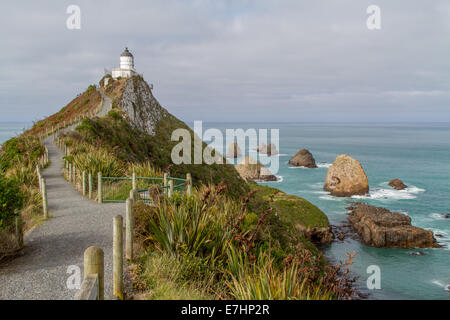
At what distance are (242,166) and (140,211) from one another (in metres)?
67.5

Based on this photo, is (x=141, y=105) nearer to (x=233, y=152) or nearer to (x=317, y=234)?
(x=317, y=234)

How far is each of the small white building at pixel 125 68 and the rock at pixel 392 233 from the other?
4941 cm

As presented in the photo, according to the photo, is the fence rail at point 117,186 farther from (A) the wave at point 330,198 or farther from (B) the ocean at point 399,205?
(A) the wave at point 330,198

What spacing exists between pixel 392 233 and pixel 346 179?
76.4 ft

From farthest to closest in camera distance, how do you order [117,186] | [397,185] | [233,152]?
1. [233,152]
2. [397,185]
3. [117,186]

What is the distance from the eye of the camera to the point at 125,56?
65625mm

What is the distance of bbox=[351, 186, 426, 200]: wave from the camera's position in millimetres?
53938

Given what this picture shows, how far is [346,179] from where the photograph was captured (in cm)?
5594

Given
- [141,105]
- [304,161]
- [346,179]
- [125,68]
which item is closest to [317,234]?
[346,179]

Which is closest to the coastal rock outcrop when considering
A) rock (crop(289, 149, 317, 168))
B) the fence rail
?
the fence rail

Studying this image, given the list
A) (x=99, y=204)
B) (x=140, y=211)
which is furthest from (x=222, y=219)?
(x=99, y=204)

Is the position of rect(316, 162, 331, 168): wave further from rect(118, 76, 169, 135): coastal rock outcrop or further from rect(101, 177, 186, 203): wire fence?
rect(101, 177, 186, 203): wire fence
